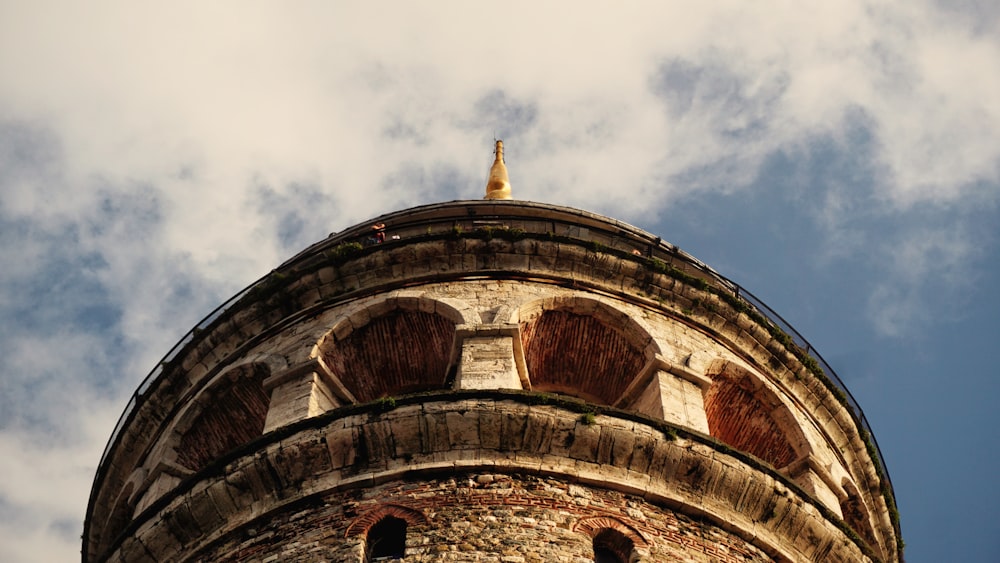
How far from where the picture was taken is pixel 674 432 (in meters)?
15.9

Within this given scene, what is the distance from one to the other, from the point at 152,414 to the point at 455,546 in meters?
7.23

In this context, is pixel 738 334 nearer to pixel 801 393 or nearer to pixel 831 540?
pixel 801 393

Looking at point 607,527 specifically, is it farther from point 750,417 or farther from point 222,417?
point 222,417

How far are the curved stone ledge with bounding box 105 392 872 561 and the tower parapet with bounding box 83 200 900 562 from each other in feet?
0.07

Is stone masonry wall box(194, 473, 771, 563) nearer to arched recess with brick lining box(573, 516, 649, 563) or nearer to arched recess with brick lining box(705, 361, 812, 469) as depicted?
arched recess with brick lining box(573, 516, 649, 563)

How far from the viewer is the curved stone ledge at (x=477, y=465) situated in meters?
15.3

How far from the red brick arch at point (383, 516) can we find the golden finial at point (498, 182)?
12.4 meters

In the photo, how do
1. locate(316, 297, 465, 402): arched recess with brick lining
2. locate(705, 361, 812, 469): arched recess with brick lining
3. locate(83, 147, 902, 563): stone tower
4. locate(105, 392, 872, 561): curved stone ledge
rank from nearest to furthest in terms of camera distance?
locate(83, 147, 902, 563): stone tower, locate(105, 392, 872, 561): curved stone ledge, locate(316, 297, 465, 402): arched recess with brick lining, locate(705, 361, 812, 469): arched recess with brick lining

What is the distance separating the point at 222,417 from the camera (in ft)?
62.7

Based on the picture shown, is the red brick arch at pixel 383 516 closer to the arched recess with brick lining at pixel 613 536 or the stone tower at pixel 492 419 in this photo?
the stone tower at pixel 492 419

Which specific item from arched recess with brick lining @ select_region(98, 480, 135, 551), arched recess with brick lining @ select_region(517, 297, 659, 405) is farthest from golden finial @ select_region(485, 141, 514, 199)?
arched recess with brick lining @ select_region(98, 480, 135, 551)

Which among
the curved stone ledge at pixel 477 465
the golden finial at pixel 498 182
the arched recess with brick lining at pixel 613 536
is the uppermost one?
the golden finial at pixel 498 182

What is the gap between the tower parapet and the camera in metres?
14.9

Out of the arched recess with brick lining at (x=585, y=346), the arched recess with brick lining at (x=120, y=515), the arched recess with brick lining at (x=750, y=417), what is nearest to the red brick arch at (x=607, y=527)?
the arched recess with brick lining at (x=585, y=346)
